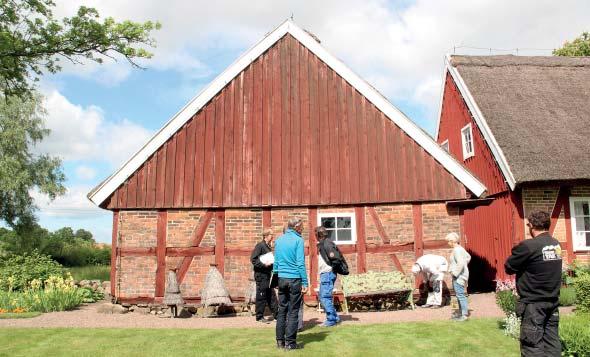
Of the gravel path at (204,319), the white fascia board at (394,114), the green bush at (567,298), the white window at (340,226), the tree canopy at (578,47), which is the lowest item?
the gravel path at (204,319)

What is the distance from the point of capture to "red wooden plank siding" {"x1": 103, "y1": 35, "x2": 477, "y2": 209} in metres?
11.9

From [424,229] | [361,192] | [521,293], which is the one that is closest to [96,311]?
[361,192]

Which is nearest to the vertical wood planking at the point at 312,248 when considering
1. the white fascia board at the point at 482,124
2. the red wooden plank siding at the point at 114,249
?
the red wooden plank siding at the point at 114,249

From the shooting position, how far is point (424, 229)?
1196 centimetres

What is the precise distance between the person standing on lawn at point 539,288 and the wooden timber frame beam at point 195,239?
8028mm

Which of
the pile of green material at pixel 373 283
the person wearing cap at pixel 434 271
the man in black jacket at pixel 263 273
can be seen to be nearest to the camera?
the man in black jacket at pixel 263 273

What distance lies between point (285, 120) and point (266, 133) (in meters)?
0.58

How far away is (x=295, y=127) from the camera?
1237 centimetres

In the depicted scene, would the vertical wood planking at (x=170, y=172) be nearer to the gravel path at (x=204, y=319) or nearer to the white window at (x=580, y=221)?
the gravel path at (x=204, y=319)

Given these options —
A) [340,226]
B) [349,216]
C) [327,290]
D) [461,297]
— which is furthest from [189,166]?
[461,297]

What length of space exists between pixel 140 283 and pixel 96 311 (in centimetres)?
129

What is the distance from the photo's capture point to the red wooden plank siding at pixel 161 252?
11688mm

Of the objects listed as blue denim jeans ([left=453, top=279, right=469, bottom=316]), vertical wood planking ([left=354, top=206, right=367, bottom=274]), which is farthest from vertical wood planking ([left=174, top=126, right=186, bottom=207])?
blue denim jeans ([left=453, top=279, right=469, bottom=316])

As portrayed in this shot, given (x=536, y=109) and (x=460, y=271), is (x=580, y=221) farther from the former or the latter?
(x=460, y=271)
